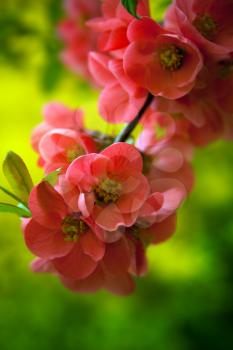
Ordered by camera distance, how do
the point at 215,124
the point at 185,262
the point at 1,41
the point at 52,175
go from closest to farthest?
the point at 52,175 < the point at 215,124 < the point at 1,41 < the point at 185,262

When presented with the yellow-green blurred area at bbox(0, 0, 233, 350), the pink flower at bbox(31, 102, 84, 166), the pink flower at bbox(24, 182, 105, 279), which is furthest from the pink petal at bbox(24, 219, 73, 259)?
the yellow-green blurred area at bbox(0, 0, 233, 350)

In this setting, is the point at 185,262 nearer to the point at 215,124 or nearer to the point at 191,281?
the point at 191,281

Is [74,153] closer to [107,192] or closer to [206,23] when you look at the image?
[107,192]

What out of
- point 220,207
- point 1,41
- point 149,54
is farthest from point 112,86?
point 220,207

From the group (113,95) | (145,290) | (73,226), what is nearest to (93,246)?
(73,226)

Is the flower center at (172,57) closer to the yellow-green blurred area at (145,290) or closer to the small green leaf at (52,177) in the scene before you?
the small green leaf at (52,177)

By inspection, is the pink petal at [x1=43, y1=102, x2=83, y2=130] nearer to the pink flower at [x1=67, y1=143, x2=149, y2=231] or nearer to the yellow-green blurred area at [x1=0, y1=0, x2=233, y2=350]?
the pink flower at [x1=67, y1=143, x2=149, y2=231]
